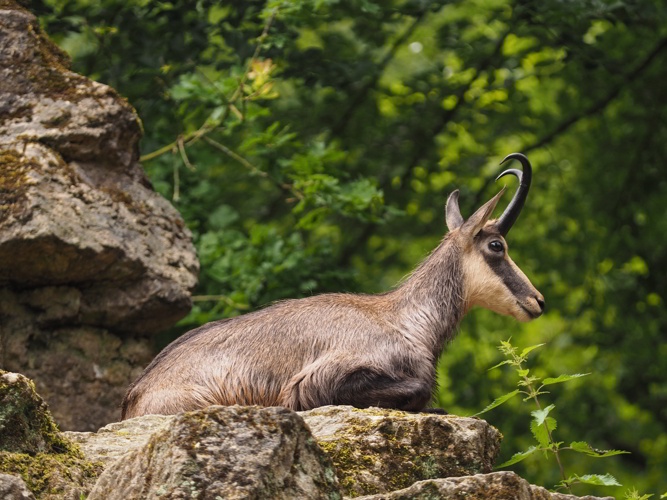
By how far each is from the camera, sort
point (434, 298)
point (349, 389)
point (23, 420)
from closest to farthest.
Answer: point (23, 420)
point (349, 389)
point (434, 298)

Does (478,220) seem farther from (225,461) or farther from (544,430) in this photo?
(225,461)

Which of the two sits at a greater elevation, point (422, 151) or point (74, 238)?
point (74, 238)

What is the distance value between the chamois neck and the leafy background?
201 centimetres

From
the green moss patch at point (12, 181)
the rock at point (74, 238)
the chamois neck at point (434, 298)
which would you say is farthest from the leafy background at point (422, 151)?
the green moss patch at point (12, 181)

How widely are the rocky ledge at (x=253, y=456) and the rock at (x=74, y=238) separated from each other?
161cm

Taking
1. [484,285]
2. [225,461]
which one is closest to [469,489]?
[225,461]

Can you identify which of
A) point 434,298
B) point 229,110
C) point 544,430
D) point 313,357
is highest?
point 544,430

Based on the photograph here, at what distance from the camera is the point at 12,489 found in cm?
401

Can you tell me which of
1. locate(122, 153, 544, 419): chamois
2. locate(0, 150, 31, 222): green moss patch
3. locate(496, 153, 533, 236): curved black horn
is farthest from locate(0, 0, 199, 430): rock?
locate(496, 153, 533, 236): curved black horn

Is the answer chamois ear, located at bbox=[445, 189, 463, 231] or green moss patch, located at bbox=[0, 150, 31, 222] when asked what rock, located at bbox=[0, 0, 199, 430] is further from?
chamois ear, located at bbox=[445, 189, 463, 231]

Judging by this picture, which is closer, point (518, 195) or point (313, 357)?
point (313, 357)

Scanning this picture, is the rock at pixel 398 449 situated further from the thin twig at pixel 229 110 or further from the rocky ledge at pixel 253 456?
the thin twig at pixel 229 110

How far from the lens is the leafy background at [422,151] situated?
10.1 metres

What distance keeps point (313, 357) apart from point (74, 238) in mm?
1710
